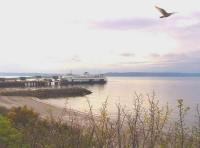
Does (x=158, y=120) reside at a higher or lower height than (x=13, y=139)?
higher

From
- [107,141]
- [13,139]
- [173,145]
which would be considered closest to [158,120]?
[173,145]

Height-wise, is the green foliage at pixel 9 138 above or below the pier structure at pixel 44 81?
above

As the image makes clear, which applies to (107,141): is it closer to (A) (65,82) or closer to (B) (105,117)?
(B) (105,117)

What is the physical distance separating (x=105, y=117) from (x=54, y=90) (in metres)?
100

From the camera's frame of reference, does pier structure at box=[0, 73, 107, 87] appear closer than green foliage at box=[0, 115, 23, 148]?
No

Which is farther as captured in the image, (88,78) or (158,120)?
(88,78)

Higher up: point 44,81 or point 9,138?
point 9,138

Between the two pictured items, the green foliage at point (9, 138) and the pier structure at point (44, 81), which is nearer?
the green foliage at point (9, 138)

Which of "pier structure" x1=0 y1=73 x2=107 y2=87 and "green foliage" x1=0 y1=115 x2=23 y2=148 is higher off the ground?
"green foliage" x1=0 y1=115 x2=23 y2=148

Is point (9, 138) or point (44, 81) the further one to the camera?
point (44, 81)

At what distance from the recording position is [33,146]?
24.3ft

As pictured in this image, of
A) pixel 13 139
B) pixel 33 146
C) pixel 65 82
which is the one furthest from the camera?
pixel 65 82

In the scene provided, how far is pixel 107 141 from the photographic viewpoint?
643cm

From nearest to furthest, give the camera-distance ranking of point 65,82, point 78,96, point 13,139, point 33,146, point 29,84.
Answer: point 33,146 → point 13,139 → point 78,96 → point 29,84 → point 65,82
